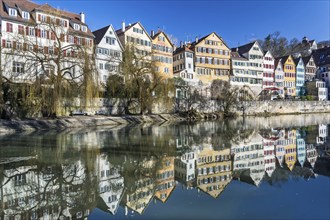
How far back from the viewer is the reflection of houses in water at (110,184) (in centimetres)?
820

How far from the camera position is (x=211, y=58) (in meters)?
62.3

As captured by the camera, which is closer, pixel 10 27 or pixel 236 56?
pixel 10 27

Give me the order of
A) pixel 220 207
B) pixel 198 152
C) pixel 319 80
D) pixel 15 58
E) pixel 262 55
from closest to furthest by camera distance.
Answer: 1. pixel 220 207
2. pixel 198 152
3. pixel 15 58
4. pixel 262 55
5. pixel 319 80

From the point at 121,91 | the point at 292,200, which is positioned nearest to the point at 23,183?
the point at 292,200

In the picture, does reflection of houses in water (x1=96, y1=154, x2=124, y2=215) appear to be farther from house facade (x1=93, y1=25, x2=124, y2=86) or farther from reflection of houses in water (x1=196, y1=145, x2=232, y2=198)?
house facade (x1=93, y1=25, x2=124, y2=86)

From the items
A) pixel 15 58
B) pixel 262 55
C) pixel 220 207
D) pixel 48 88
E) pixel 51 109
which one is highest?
pixel 262 55

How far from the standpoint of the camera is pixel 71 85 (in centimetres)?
3025

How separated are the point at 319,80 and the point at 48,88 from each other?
68.8 metres

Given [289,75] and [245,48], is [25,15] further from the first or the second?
[289,75]


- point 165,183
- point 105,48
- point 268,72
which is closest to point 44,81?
point 105,48

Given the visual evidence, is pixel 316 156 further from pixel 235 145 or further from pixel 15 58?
pixel 15 58

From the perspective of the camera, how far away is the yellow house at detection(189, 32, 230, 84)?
6081 cm

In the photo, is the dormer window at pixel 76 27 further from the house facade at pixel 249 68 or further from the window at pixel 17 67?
the house facade at pixel 249 68

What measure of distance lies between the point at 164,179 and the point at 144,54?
40.4m
